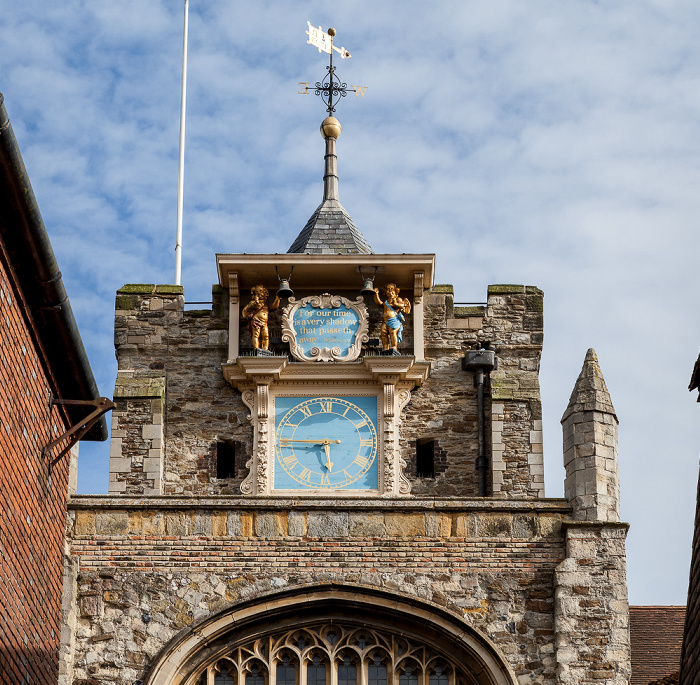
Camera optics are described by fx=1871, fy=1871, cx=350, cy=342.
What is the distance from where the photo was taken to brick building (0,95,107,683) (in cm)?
1888

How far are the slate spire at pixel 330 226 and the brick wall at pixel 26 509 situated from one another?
31.0 feet

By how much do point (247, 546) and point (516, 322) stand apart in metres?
8.95

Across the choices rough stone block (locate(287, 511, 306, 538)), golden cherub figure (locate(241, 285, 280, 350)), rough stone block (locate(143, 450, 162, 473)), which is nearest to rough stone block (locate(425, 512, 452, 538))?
rough stone block (locate(287, 511, 306, 538))

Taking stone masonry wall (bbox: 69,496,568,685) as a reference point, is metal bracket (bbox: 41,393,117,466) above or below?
above

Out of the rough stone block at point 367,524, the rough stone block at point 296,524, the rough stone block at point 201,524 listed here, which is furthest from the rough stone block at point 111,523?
the rough stone block at point 367,524

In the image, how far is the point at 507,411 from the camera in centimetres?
2922

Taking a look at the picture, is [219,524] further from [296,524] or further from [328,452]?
[328,452]

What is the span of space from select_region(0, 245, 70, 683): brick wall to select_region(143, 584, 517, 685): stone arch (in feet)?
5.18

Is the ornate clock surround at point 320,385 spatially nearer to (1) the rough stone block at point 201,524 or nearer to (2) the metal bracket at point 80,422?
(1) the rough stone block at point 201,524

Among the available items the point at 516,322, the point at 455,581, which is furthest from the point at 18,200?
the point at 516,322

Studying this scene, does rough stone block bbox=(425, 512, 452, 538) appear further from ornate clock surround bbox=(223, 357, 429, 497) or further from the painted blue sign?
the painted blue sign

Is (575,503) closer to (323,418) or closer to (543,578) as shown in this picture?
(543,578)

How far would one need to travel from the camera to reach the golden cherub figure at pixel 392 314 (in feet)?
96.5

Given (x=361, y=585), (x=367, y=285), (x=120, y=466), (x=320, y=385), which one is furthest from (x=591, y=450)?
(x=120, y=466)
